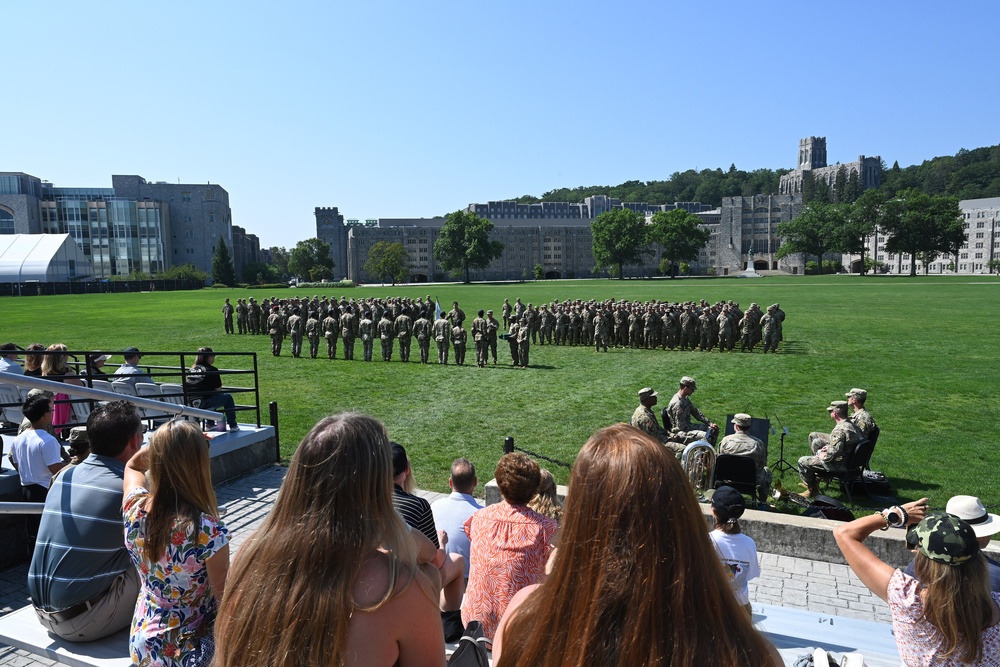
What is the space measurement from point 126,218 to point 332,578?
116313mm

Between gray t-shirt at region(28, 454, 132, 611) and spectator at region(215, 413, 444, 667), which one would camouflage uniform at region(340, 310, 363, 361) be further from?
spectator at region(215, 413, 444, 667)

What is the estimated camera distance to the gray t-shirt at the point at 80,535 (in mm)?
3912

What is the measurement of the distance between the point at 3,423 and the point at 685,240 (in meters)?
113

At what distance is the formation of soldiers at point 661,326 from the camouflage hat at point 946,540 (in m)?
17.5

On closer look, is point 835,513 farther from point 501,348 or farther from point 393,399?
point 501,348

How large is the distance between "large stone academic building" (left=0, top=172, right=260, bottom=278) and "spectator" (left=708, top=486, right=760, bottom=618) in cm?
10998

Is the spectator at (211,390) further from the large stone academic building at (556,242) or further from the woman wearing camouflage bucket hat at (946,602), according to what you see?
the large stone academic building at (556,242)

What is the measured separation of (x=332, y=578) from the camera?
1.98 m

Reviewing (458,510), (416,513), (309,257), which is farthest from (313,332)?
(309,257)

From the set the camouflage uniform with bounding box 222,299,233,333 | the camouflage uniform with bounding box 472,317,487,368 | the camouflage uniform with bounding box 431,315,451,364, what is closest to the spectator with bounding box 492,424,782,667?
the camouflage uniform with bounding box 472,317,487,368

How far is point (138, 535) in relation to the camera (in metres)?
3.14

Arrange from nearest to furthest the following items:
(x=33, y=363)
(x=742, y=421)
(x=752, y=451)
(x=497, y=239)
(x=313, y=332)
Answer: (x=752, y=451) < (x=742, y=421) < (x=33, y=363) < (x=313, y=332) < (x=497, y=239)

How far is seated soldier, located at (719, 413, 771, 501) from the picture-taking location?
744 cm

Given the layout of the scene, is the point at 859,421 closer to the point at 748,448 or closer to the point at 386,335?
the point at 748,448
